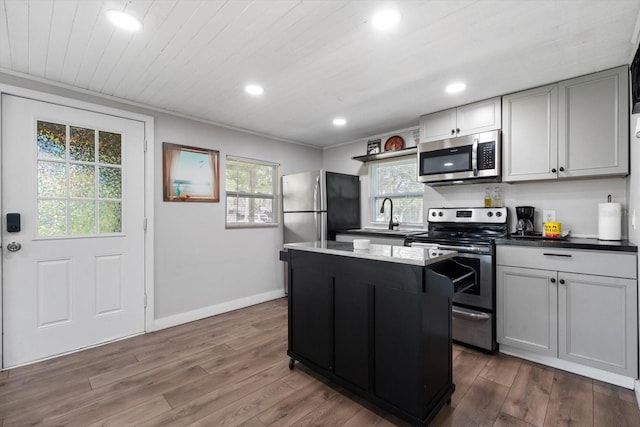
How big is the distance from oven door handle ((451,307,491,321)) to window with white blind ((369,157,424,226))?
4.34 feet

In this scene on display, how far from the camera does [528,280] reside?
2.39 meters

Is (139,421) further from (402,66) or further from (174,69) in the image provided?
(402,66)

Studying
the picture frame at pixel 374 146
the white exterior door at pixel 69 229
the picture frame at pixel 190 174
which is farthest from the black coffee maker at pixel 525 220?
the white exterior door at pixel 69 229

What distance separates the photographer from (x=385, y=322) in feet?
5.62

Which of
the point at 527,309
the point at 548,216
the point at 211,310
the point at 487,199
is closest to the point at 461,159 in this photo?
the point at 487,199

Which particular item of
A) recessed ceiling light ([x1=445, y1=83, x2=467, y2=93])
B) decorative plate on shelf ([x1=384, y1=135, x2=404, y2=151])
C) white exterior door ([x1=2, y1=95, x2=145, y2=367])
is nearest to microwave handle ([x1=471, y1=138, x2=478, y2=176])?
recessed ceiling light ([x1=445, y1=83, x2=467, y2=93])

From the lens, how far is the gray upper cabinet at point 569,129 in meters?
2.25

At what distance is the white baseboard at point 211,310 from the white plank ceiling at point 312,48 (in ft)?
7.64

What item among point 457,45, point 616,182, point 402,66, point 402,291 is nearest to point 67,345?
point 402,291

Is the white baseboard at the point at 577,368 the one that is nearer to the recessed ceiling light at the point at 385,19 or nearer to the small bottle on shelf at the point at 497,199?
the small bottle on shelf at the point at 497,199

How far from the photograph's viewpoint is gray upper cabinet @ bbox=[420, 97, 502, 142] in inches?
111

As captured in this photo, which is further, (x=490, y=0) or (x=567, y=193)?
(x=567, y=193)

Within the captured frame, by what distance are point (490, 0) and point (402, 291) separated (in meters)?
1.63

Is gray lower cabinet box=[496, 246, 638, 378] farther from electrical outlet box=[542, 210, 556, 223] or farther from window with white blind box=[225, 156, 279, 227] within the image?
window with white blind box=[225, 156, 279, 227]
